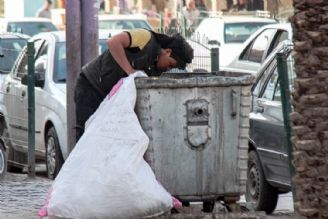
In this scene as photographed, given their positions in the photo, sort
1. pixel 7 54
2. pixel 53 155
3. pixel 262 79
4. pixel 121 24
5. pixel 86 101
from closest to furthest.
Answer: pixel 86 101 → pixel 262 79 → pixel 53 155 → pixel 7 54 → pixel 121 24

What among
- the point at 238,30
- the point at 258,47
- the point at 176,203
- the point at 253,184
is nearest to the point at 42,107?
the point at 258,47

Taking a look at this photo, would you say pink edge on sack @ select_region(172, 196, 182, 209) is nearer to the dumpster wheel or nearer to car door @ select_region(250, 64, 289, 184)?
the dumpster wheel

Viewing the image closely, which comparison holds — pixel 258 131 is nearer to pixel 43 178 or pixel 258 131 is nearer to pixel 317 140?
pixel 317 140

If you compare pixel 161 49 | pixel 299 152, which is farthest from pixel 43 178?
pixel 299 152

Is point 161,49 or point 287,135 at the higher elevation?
point 161,49

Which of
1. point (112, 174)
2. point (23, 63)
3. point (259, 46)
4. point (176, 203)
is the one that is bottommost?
point (176, 203)

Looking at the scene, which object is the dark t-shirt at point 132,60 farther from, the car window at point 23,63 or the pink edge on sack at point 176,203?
the car window at point 23,63

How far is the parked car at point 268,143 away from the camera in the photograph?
→ 31.7 ft

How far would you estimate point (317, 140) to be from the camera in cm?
732

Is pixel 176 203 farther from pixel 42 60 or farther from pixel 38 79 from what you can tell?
pixel 42 60

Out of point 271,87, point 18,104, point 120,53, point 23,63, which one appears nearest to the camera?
point 120,53

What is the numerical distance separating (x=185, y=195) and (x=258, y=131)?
7.36 ft

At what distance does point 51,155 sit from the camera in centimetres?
1298

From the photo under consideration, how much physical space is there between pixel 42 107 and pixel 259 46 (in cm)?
323
